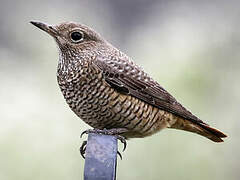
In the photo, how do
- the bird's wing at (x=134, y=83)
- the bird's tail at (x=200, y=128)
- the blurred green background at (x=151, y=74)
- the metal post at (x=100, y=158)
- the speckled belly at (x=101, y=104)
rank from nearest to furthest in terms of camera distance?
the metal post at (x=100, y=158)
the speckled belly at (x=101, y=104)
the bird's wing at (x=134, y=83)
the bird's tail at (x=200, y=128)
the blurred green background at (x=151, y=74)

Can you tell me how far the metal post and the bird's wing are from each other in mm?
1227

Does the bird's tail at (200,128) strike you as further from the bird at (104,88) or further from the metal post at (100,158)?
the metal post at (100,158)

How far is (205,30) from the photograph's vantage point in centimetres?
987

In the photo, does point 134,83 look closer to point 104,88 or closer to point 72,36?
point 104,88

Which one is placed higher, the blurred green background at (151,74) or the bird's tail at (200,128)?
the blurred green background at (151,74)

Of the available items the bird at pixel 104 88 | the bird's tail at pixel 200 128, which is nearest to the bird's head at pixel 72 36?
the bird at pixel 104 88

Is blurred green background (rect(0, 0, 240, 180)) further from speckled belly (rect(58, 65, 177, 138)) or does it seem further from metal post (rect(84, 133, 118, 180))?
metal post (rect(84, 133, 118, 180))

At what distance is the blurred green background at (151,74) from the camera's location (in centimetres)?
733

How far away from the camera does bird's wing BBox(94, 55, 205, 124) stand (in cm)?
546

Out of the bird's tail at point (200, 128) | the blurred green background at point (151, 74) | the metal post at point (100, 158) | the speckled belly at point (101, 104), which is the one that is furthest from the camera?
the blurred green background at point (151, 74)

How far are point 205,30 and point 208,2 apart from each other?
151 cm

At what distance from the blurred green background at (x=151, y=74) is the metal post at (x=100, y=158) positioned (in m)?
2.97

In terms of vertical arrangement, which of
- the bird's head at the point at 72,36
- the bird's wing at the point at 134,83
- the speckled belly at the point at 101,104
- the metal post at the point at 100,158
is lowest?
the metal post at the point at 100,158

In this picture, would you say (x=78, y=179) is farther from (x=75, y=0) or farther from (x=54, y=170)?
(x=75, y=0)
